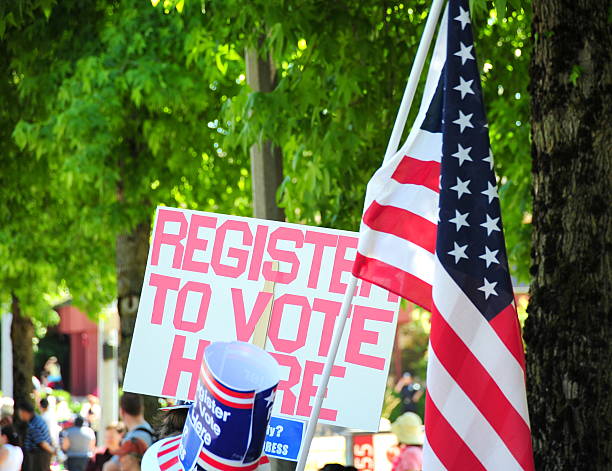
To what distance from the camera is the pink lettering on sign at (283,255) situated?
5.08m

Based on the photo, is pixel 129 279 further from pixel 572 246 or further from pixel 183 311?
pixel 572 246

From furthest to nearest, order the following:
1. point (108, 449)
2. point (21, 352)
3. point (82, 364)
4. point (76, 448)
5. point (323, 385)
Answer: point (82, 364)
point (21, 352)
point (76, 448)
point (108, 449)
point (323, 385)

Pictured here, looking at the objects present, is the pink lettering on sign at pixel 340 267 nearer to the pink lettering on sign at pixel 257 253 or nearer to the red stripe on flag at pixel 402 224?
the pink lettering on sign at pixel 257 253

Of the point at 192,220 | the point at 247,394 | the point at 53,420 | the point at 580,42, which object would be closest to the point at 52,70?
the point at 192,220

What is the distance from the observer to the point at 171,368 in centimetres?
507

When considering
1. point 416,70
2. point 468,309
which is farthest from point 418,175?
point 468,309

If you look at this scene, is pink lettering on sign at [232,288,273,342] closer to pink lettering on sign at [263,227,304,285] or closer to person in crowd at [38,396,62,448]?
pink lettering on sign at [263,227,304,285]

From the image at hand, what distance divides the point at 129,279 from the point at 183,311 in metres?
8.91

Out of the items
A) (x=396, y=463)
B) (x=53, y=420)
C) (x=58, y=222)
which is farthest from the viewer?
(x=53, y=420)

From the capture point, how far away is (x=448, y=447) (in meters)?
3.86

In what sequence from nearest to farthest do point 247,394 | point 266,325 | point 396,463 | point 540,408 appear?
point 247,394
point 540,408
point 266,325
point 396,463

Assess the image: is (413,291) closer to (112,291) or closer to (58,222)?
(58,222)

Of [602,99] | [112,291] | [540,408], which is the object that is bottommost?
[540,408]

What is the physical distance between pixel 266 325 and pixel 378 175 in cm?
111
